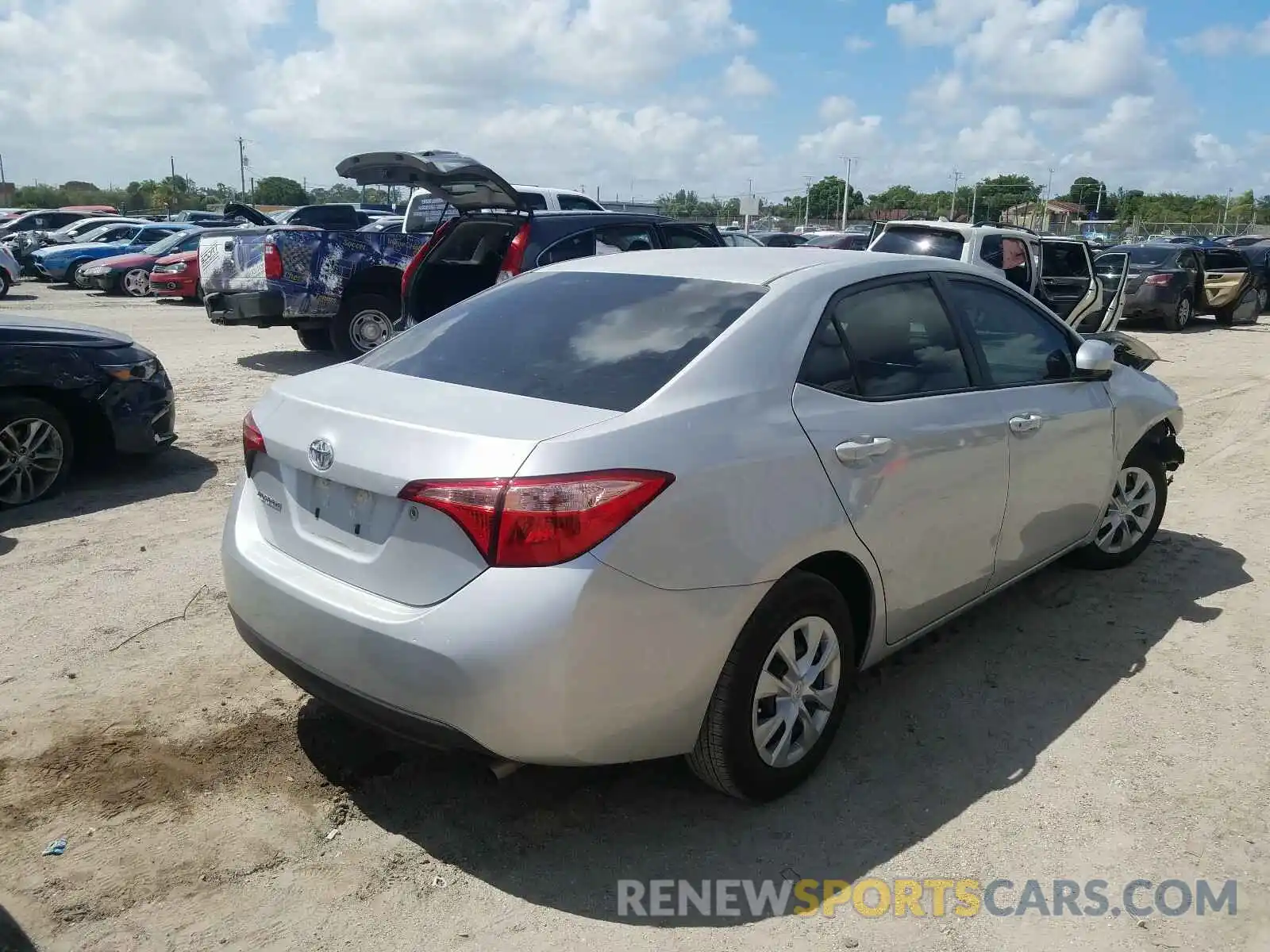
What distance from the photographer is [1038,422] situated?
4.11m

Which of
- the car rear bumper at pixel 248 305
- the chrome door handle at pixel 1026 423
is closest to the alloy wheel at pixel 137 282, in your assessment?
the car rear bumper at pixel 248 305

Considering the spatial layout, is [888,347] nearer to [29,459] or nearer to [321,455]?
[321,455]

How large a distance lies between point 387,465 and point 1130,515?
409 cm

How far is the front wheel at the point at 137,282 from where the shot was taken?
70.4ft

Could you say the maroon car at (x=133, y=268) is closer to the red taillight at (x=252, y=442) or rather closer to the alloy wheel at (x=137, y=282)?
the alloy wheel at (x=137, y=282)

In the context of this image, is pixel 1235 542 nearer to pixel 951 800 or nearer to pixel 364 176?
pixel 951 800

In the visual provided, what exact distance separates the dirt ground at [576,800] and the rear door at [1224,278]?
16550 mm

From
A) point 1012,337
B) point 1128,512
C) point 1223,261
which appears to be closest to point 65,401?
point 1012,337

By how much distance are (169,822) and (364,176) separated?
6.94m

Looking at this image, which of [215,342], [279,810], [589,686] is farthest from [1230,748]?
[215,342]

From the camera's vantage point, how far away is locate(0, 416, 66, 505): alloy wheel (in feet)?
19.1

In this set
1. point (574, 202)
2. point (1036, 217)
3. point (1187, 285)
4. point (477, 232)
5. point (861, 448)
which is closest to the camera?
point (861, 448)

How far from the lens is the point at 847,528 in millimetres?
3164

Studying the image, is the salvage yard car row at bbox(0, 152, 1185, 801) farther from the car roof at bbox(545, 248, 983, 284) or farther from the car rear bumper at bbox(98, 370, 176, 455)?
the car rear bumper at bbox(98, 370, 176, 455)
